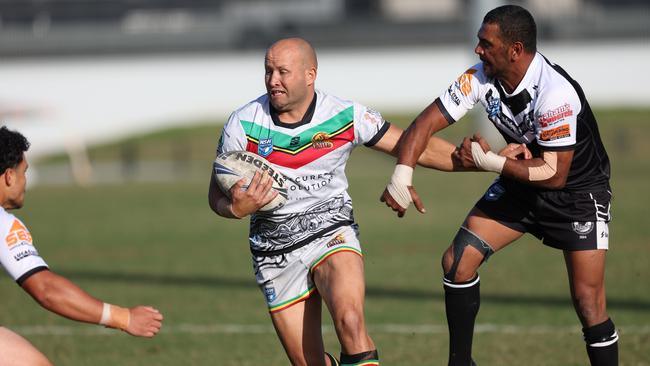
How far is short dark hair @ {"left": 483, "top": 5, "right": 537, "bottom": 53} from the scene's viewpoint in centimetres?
618

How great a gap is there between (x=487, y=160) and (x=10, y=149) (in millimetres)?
2883

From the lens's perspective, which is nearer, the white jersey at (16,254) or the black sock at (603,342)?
the white jersey at (16,254)

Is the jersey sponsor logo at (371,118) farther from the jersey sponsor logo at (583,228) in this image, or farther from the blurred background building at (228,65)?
the blurred background building at (228,65)

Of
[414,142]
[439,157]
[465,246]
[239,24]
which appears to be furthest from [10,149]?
[239,24]

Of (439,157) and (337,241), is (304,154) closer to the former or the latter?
(337,241)

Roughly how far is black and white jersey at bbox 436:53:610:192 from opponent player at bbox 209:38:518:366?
23 cm

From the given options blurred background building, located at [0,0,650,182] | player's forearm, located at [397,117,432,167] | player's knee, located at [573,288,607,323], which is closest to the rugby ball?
player's forearm, located at [397,117,432,167]

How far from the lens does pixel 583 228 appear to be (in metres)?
6.48

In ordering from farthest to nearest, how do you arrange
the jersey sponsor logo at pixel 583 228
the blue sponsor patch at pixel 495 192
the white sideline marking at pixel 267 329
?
the white sideline marking at pixel 267 329 < the blue sponsor patch at pixel 495 192 < the jersey sponsor logo at pixel 583 228

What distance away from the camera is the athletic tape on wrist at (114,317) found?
5.20 meters

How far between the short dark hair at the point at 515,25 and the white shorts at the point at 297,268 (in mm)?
1555

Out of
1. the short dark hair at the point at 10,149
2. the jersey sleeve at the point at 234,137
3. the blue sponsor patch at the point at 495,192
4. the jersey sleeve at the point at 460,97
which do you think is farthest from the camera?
the blue sponsor patch at the point at 495,192

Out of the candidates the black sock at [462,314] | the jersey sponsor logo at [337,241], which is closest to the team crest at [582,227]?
the black sock at [462,314]

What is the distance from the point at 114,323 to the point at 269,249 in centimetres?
140
